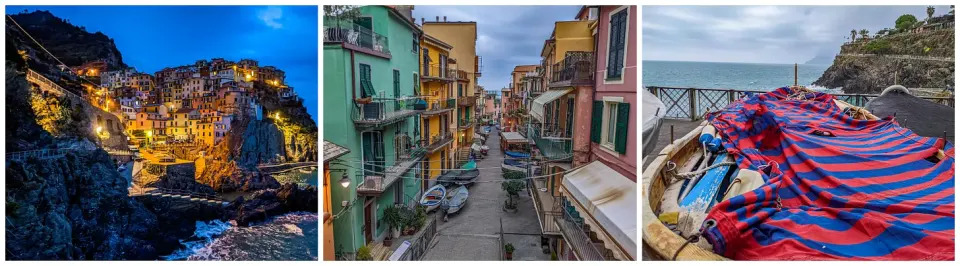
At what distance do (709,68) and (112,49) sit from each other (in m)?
4.92

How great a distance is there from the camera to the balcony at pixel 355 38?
467cm

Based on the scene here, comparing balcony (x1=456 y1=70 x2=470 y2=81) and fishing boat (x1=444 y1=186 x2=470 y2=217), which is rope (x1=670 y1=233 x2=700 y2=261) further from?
balcony (x1=456 y1=70 x2=470 y2=81)

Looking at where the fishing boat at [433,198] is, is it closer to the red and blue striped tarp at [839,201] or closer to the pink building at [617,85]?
the pink building at [617,85]

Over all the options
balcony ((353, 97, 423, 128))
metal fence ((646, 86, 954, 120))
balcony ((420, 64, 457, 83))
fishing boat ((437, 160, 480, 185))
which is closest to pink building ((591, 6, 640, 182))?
A: metal fence ((646, 86, 954, 120))

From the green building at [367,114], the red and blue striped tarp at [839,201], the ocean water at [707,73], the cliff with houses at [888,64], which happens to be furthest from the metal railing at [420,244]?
the cliff with houses at [888,64]

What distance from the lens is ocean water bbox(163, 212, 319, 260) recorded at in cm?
397

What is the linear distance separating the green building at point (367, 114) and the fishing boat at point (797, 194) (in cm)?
313

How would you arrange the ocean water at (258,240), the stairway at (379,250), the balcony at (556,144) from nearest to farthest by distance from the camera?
1. the ocean water at (258,240)
2. the balcony at (556,144)
3. the stairway at (379,250)

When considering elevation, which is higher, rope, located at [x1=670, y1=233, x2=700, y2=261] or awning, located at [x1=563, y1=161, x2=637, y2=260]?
rope, located at [x1=670, y1=233, x2=700, y2=261]

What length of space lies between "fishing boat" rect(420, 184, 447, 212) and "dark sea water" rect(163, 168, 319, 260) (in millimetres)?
5675

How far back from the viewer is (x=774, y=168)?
217cm

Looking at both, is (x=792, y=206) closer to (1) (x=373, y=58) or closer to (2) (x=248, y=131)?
(2) (x=248, y=131)

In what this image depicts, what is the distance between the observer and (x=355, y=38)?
518 cm

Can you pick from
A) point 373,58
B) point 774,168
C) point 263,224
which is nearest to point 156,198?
point 263,224
